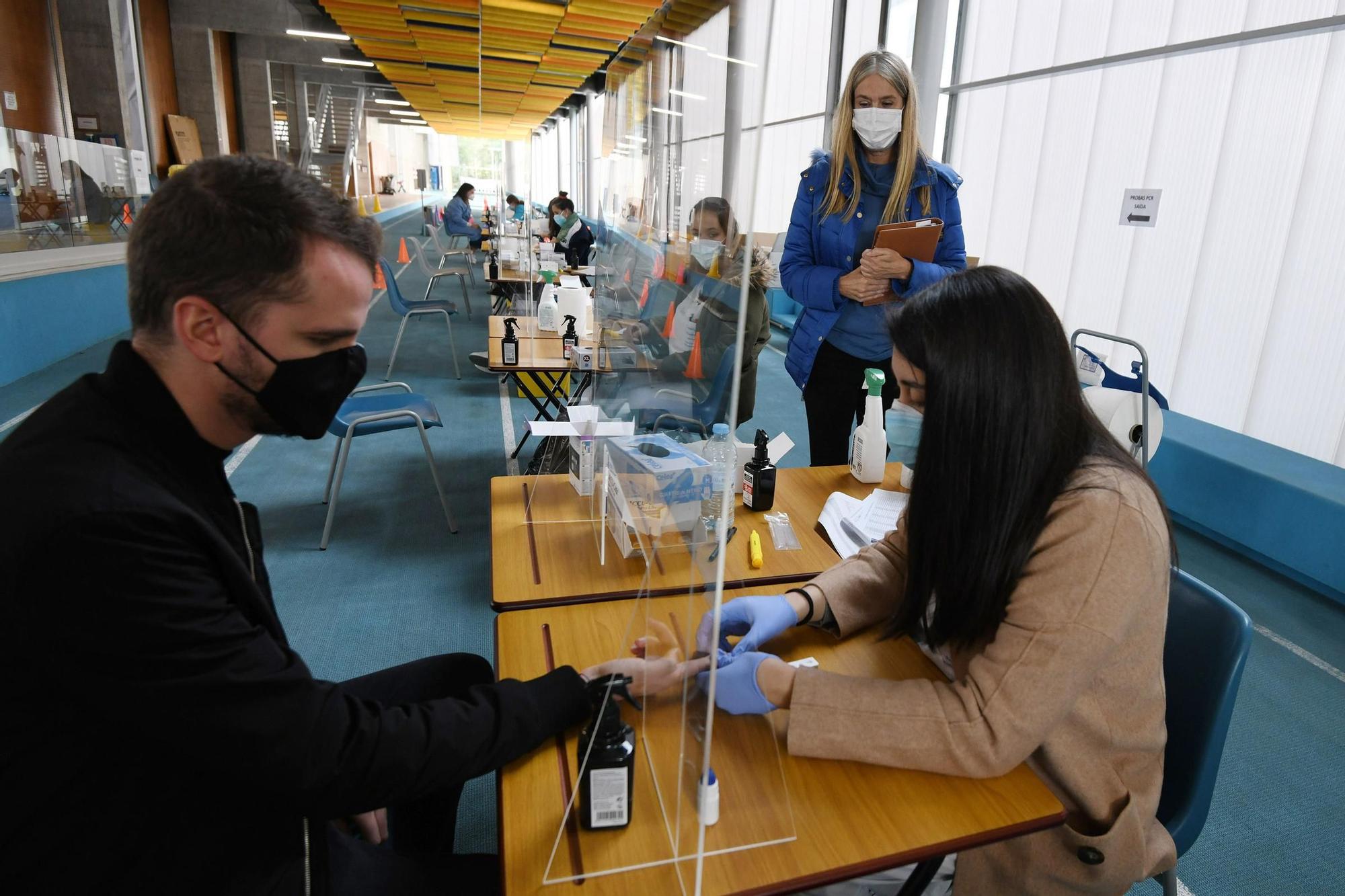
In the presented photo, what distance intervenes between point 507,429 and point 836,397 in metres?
2.92

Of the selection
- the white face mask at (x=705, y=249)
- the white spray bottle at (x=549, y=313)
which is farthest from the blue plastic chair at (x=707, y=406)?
the white spray bottle at (x=549, y=313)

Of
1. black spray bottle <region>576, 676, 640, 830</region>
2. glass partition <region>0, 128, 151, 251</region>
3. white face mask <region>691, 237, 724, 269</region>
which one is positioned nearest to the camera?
black spray bottle <region>576, 676, 640, 830</region>

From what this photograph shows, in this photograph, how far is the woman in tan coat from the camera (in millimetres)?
905

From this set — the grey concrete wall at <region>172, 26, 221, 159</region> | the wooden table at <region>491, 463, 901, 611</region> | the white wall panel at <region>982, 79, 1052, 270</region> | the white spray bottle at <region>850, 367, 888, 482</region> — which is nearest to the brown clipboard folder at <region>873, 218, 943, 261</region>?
the white spray bottle at <region>850, 367, 888, 482</region>

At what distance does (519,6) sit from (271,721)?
6271 mm

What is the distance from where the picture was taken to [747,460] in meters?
1.80

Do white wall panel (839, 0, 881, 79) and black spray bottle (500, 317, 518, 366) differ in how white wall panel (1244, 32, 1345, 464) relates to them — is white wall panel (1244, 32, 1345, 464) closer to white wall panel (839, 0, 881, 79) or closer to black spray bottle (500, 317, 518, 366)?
black spray bottle (500, 317, 518, 366)

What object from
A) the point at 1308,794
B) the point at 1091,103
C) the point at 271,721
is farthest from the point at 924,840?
the point at 1091,103

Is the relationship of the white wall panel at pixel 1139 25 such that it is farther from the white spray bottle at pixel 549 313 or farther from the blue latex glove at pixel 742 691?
the blue latex glove at pixel 742 691

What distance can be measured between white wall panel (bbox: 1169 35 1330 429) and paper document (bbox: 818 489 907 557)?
2746 millimetres

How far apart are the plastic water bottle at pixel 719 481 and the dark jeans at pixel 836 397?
1350 millimetres

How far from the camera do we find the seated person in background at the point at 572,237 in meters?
7.99

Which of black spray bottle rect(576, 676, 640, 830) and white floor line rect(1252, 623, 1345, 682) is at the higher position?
black spray bottle rect(576, 676, 640, 830)

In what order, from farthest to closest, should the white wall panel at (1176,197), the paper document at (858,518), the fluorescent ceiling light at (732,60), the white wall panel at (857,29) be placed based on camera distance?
the white wall panel at (857,29), the white wall panel at (1176,197), the paper document at (858,518), the fluorescent ceiling light at (732,60)
